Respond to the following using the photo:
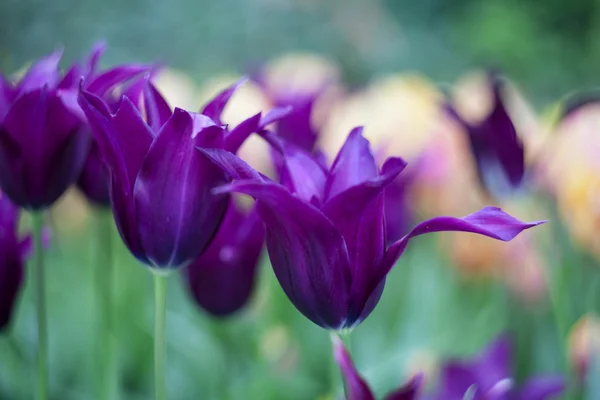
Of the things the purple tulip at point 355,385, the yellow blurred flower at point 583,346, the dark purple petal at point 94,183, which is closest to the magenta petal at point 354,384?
the purple tulip at point 355,385

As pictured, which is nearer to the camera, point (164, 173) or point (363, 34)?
point (164, 173)

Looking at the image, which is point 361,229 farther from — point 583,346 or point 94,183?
point 583,346

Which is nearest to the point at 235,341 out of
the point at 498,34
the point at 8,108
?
the point at 8,108

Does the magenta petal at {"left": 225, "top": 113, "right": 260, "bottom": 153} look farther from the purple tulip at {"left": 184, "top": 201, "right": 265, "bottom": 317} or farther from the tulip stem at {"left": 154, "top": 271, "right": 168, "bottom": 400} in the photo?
the purple tulip at {"left": 184, "top": 201, "right": 265, "bottom": 317}

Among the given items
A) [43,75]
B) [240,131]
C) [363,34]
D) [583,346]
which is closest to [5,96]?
[43,75]

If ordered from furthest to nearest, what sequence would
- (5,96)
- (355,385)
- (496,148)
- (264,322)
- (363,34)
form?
(363,34)
(264,322)
(496,148)
(5,96)
(355,385)

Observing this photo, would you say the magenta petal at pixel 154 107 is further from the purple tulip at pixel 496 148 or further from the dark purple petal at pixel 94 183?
the purple tulip at pixel 496 148

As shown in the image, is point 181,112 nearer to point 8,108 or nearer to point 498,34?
point 8,108
